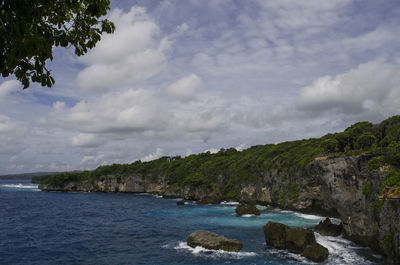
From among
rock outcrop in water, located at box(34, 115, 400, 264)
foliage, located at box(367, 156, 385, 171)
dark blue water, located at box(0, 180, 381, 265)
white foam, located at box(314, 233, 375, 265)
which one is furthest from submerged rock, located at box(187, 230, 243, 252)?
foliage, located at box(367, 156, 385, 171)

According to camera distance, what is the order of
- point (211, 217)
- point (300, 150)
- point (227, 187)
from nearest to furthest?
point (211, 217) → point (300, 150) → point (227, 187)

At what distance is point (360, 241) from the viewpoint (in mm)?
37125

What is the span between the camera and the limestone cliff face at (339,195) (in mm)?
29609

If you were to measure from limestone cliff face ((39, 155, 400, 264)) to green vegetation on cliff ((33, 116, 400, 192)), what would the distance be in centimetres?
178

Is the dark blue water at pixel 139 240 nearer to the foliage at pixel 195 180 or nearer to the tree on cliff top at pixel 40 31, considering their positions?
the tree on cliff top at pixel 40 31

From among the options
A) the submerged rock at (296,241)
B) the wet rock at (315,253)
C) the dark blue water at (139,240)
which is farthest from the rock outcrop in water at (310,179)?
the submerged rock at (296,241)

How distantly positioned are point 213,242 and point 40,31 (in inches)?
1400

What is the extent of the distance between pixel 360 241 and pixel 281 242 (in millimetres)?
10345

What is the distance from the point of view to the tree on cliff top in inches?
260

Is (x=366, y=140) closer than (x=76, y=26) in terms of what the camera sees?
No

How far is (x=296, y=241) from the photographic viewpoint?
117 feet

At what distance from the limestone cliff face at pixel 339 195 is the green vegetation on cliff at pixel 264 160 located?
178cm

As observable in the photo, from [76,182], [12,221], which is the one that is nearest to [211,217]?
[12,221]

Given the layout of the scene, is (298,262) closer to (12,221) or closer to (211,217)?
(211,217)
